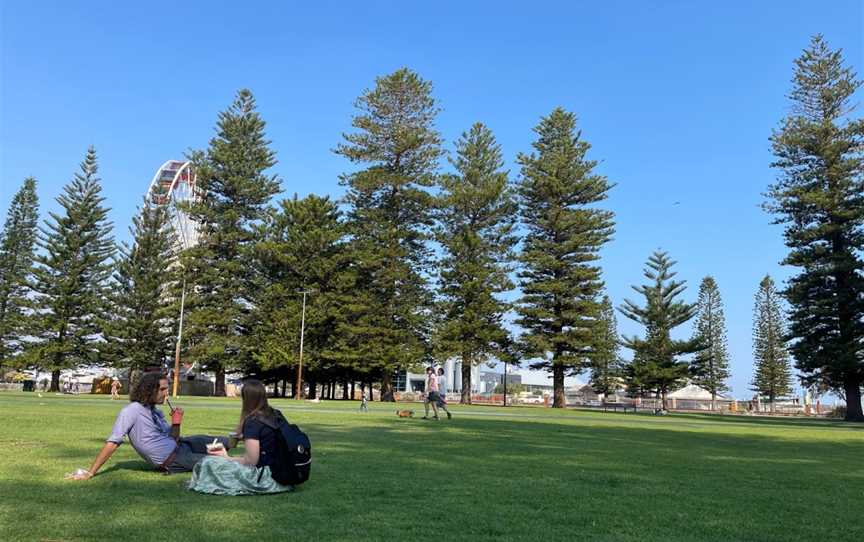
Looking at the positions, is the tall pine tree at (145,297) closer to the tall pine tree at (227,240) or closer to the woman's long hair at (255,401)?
the tall pine tree at (227,240)

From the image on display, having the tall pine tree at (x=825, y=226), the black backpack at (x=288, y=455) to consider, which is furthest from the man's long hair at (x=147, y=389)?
the tall pine tree at (x=825, y=226)

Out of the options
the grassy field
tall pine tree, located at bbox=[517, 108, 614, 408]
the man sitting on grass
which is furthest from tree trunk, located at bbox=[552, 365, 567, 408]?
the man sitting on grass

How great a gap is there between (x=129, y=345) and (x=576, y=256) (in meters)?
35.0

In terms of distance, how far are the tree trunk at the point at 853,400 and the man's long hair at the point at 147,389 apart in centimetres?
4257

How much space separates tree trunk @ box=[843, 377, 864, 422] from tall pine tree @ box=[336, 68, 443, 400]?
89.4ft

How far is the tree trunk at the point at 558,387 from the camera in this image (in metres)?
47.2

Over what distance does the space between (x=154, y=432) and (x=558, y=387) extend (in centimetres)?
4350

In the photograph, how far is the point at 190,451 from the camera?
262 inches

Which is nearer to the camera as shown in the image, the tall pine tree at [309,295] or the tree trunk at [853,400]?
the tree trunk at [853,400]

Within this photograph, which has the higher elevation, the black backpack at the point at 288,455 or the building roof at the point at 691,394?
the black backpack at the point at 288,455

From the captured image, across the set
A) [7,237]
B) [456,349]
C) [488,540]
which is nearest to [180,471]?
[488,540]

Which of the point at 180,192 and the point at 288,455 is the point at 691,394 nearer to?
the point at 180,192

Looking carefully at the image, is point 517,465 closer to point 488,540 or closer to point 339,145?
point 488,540

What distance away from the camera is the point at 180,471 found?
654 cm
